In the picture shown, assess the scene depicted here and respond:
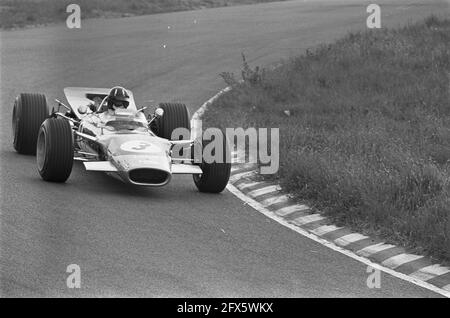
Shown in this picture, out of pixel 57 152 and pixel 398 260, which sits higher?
pixel 57 152

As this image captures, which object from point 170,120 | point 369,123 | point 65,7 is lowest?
point 369,123

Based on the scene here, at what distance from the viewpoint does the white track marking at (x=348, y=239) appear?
11224 millimetres

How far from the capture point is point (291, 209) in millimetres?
12594

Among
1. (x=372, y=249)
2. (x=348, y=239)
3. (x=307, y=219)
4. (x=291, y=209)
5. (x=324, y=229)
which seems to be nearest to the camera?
(x=372, y=249)

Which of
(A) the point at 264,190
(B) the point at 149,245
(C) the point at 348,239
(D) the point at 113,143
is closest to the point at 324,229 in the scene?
(C) the point at 348,239

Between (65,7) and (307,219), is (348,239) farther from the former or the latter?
(65,7)

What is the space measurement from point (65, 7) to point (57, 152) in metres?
25.0

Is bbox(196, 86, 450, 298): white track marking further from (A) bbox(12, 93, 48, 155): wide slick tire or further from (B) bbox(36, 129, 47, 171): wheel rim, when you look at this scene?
(A) bbox(12, 93, 48, 155): wide slick tire

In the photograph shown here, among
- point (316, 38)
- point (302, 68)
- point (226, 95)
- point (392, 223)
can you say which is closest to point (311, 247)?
point (392, 223)

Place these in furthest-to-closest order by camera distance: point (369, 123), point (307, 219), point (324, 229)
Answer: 1. point (369, 123)
2. point (307, 219)
3. point (324, 229)

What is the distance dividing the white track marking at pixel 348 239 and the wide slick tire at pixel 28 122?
5138mm

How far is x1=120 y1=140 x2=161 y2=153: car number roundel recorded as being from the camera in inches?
509
